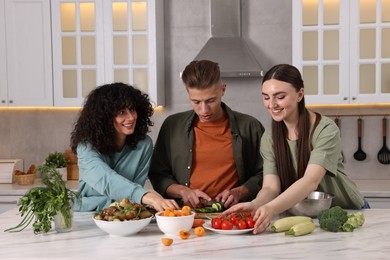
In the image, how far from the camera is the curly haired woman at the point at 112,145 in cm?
295

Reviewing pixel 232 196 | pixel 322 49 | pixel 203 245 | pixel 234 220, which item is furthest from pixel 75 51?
pixel 203 245

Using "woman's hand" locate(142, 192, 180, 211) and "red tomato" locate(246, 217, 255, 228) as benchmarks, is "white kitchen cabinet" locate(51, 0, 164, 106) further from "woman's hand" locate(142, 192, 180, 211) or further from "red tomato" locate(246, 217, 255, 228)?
"red tomato" locate(246, 217, 255, 228)

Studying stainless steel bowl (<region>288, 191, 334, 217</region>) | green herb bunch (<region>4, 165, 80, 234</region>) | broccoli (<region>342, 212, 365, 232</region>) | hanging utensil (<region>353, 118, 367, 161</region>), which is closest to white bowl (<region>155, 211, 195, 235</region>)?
green herb bunch (<region>4, 165, 80, 234</region>)

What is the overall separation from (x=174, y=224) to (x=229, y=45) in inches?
106

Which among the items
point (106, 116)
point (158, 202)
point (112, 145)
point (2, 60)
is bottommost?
point (158, 202)

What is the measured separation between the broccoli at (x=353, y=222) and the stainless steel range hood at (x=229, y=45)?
92.7 inches

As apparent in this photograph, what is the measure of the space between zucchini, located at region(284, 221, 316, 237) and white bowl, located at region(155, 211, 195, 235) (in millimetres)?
410

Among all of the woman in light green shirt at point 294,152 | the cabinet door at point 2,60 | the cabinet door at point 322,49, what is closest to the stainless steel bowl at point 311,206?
the woman in light green shirt at point 294,152

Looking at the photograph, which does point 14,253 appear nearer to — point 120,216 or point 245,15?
point 120,216

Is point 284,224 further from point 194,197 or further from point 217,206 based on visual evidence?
point 194,197

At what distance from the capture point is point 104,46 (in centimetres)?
496

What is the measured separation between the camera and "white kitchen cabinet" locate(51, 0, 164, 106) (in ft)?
16.2

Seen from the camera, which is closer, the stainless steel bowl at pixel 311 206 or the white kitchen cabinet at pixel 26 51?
the stainless steel bowl at pixel 311 206

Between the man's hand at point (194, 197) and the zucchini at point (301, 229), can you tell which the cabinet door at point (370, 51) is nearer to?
the man's hand at point (194, 197)
